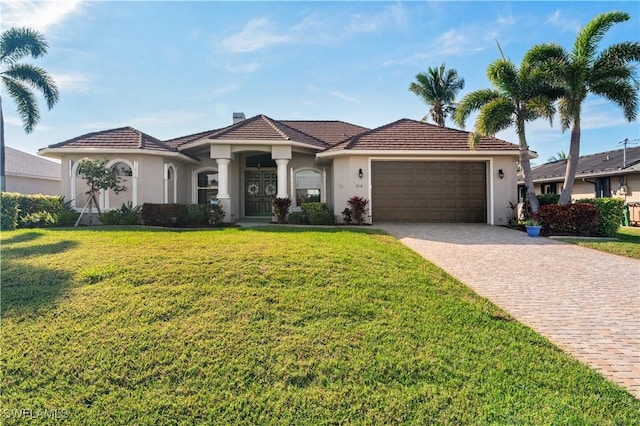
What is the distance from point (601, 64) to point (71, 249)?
17.7m

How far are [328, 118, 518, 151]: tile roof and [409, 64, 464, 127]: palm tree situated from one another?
13941mm

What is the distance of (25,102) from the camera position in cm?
1659

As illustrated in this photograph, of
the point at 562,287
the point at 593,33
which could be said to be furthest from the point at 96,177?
the point at 593,33

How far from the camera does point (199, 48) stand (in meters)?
10.9

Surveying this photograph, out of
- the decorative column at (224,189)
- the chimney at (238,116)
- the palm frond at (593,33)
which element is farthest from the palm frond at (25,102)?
the palm frond at (593,33)

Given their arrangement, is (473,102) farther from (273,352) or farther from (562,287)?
(273,352)

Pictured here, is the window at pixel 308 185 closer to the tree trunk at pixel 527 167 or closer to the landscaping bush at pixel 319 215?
the landscaping bush at pixel 319 215

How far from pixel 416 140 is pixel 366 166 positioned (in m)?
2.59

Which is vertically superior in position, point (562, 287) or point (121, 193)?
point (121, 193)

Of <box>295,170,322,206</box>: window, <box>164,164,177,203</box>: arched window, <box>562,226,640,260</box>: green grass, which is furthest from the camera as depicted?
<box>295,170,322,206</box>: window

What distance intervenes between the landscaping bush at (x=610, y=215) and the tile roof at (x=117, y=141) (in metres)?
17.0

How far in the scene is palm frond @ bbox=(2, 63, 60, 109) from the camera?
53.6ft

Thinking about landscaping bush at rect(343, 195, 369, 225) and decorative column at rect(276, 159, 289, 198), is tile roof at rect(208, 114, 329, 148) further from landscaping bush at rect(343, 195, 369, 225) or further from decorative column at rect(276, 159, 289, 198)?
landscaping bush at rect(343, 195, 369, 225)

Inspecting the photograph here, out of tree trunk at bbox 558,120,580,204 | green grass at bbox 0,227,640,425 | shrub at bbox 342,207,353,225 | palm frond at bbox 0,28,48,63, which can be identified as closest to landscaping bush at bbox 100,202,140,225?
green grass at bbox 0,227,640,425
